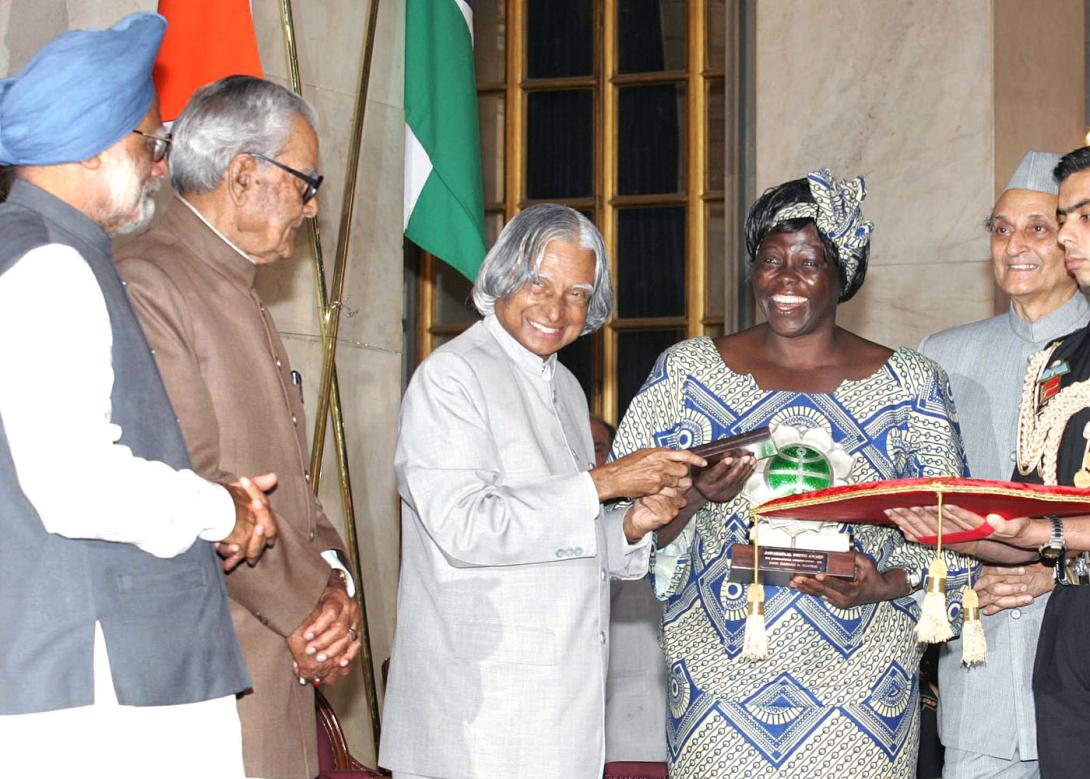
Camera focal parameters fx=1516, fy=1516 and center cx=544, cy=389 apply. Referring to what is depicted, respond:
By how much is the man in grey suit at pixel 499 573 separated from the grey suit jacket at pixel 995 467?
129cm

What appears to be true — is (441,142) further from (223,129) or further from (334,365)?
(223,129)

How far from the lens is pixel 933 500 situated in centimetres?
370

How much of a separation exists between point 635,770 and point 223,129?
10.1 feet

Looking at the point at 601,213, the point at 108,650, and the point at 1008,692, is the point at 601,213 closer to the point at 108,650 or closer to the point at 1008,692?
the point at 1008,692

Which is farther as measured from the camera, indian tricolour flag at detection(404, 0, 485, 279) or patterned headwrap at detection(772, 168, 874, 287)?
indian tricolour flag at detection(404, 0, 485, 279)

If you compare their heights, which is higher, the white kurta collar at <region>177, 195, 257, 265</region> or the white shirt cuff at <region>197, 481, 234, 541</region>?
the white kurta collar at <region>177, 195, 257, 265</region>

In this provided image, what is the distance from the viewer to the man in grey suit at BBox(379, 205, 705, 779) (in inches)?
151

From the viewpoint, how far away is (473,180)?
7.20m

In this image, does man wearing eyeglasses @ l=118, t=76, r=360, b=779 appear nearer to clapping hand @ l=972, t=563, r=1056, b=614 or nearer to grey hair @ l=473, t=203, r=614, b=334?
grey hair @ l=473, t=203, r=614, b=334

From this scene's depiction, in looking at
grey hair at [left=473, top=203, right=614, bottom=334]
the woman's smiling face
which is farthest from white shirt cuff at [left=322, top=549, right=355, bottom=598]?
the woman's smiling face

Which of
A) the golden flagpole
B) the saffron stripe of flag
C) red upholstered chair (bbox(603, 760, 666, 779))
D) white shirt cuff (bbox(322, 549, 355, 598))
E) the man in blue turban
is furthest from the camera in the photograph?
the golden flagpole

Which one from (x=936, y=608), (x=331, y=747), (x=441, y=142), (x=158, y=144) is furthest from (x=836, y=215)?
(x=441, y=142)

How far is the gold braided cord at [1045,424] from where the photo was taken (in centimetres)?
397

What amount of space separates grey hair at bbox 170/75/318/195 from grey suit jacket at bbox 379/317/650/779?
2.56 feet
